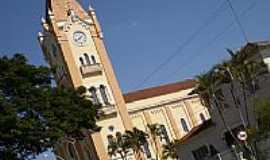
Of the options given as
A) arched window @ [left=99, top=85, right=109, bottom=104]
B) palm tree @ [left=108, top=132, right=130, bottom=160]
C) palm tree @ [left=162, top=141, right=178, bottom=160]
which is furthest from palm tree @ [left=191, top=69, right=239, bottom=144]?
arched window @ [left=99, top=85, right=109, bottom=104]

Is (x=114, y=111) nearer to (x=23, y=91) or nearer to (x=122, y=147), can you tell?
(x=122, y=147)

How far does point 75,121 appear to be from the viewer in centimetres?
4691

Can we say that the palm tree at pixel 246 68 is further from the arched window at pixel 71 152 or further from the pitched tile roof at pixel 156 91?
the pitched tile roof at pixel 156 91

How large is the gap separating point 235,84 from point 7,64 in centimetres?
1612

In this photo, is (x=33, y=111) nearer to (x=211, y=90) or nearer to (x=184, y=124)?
(x=211, y=90)

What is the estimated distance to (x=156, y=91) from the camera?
82.8 metres

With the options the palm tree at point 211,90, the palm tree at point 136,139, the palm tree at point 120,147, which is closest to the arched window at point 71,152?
the palm tree at point 120,147

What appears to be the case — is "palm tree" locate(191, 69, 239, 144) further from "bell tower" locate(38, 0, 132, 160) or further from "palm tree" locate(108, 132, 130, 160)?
"bell tower" locate(38, 0, 132, 160)

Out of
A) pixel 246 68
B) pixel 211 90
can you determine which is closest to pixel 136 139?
pixel 211 90

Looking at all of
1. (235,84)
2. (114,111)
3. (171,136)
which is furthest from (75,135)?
(171,136)

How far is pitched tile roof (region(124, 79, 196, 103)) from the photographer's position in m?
80.2

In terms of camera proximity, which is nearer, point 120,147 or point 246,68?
point 246,68

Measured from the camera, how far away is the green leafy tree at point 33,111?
41.3 metres

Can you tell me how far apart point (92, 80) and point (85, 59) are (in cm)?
256
